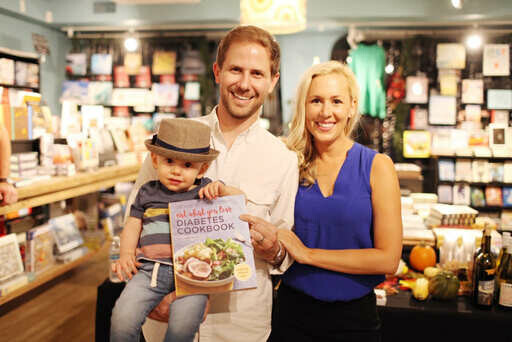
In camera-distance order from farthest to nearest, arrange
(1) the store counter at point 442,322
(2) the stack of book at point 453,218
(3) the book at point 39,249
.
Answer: (3) the book at point 39,249 < (2) the stack of book at point 453,218 < (1) the store counter at point 442,322

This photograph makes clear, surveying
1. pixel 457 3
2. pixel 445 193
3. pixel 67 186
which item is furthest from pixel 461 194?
pixel 67 186

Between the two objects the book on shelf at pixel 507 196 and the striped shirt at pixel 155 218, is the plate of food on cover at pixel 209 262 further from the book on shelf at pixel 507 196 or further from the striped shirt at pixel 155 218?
the book on shelf at pixel 507 196

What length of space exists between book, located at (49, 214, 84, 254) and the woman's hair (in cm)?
310

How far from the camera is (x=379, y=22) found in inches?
268

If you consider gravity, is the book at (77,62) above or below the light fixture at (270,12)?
above

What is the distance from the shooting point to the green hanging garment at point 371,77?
272 inches

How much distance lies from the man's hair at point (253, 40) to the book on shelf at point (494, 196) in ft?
20.2

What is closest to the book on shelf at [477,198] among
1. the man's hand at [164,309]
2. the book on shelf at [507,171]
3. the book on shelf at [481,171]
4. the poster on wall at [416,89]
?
the book on shelf at [481,171]

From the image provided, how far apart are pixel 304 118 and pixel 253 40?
0.39 meters

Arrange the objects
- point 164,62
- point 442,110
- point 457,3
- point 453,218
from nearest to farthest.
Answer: point 453,218 < point 457,3 < point 442,110 < point 164,62

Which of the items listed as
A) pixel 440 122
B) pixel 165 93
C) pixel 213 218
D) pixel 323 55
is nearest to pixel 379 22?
pixel 323 55

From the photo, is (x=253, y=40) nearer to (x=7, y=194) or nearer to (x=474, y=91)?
(x=7, y=194)

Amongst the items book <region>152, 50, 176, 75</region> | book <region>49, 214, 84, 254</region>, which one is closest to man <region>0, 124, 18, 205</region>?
book <region>49, 214, 84, 254</region>

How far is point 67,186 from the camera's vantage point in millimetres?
3805
